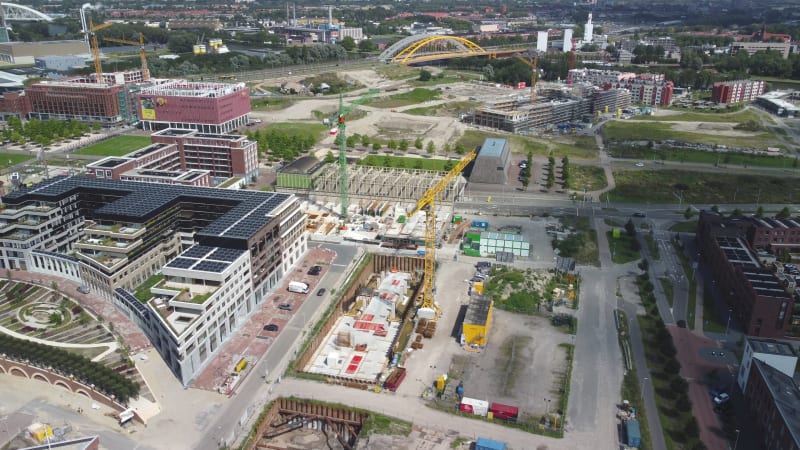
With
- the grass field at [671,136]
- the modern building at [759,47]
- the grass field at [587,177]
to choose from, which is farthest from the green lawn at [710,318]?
the modern building at [759,47]

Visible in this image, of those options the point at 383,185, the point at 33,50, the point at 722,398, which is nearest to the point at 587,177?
the point at 383,185

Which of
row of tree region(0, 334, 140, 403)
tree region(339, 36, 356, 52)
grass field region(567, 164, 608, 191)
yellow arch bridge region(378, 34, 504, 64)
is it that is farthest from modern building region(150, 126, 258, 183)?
tree region(339, 36, 356, 52)

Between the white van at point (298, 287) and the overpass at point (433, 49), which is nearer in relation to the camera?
the white van at point (298, 287)

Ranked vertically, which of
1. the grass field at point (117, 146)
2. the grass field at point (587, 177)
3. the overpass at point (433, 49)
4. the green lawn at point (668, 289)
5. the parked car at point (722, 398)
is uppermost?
the overpass at point (433, 49)

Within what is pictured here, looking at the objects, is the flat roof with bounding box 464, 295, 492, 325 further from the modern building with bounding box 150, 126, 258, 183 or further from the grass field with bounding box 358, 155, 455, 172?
the modern building with bounding box 150, 126, 258, 183

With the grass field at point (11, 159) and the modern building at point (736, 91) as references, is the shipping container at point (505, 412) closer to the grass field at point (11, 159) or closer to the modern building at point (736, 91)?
the grass field at point (11, 159)

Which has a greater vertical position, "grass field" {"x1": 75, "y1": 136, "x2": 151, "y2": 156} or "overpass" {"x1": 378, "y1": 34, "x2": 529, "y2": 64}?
"overpass" {"x1": 378, "y1": 34, "x2": 529, "y2": 64}
